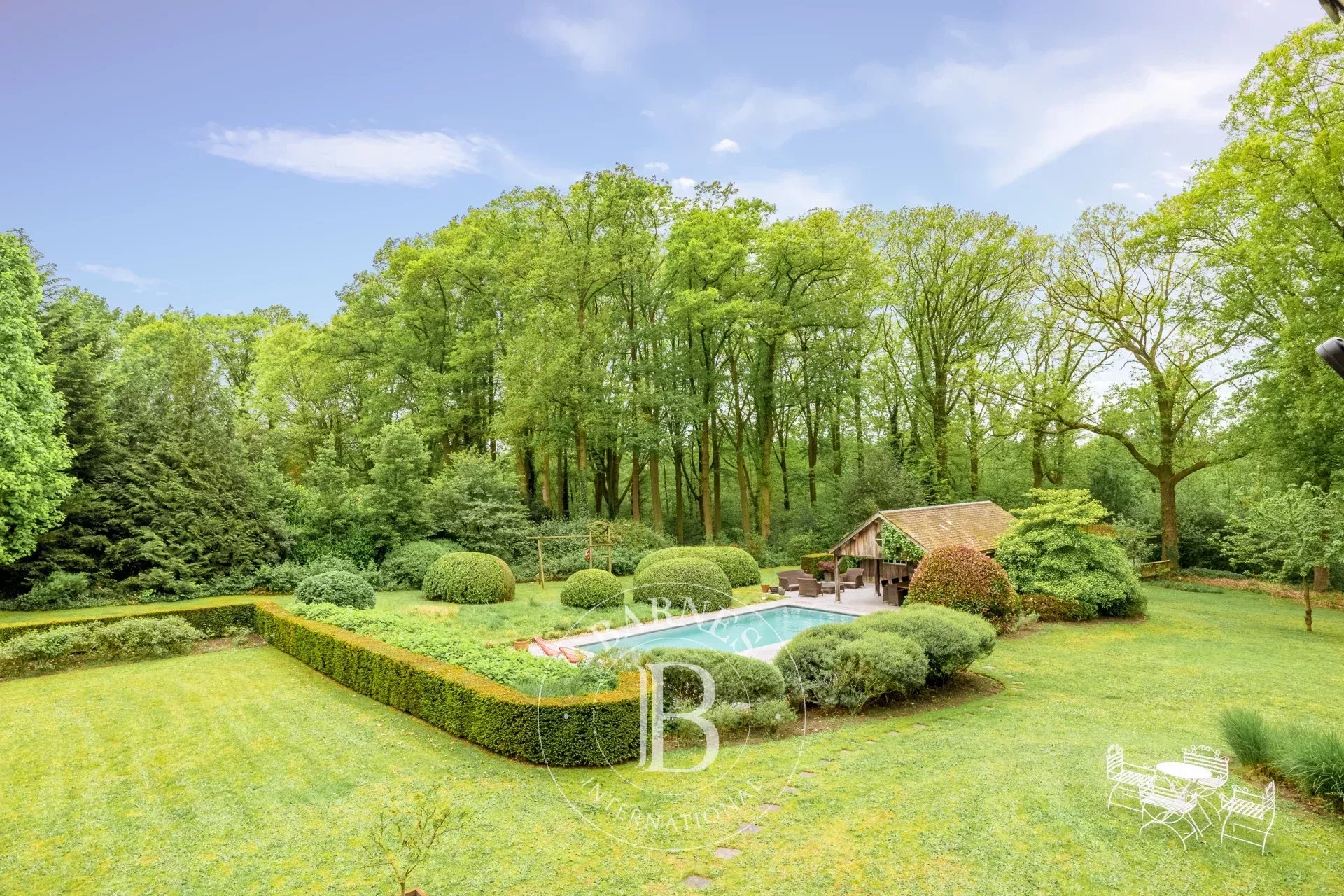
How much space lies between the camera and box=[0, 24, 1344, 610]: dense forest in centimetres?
1711

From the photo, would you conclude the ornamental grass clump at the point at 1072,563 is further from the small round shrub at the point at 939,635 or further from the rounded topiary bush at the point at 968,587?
the small round shrub at the point at 939,635

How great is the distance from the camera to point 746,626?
1652 centimetres

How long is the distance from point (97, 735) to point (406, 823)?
5.68 meters

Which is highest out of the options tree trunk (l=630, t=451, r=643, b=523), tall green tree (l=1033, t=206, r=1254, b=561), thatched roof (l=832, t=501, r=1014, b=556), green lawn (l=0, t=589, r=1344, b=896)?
tall green tree (l=1033, t=206, r=1254, b=561)

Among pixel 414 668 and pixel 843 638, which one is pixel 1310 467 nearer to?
pixel 843 638

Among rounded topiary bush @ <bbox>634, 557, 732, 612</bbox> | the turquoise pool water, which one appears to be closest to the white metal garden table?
the turquoise pool water

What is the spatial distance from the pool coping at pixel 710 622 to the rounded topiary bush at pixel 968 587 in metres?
1.58

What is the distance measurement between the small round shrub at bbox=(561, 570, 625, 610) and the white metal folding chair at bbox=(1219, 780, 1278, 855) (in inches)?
522

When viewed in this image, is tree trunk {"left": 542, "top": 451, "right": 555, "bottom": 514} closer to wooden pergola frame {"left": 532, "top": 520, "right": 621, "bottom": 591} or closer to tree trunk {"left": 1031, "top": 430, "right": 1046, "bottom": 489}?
wooden pergola frame {"left": 532, "top": 520, "right": 621, "bottom": 591}

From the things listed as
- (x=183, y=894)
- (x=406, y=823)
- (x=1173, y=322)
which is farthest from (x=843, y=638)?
(x=1173, y=322)

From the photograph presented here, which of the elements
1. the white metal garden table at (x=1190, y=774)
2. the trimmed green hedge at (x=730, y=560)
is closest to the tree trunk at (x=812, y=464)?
the trimmed green hedge at (x=730, y=560)

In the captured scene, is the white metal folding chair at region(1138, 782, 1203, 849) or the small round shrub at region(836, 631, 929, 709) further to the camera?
the small round shrub at region(836, 631, 929, 709)

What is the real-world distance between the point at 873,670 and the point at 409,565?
15.5m

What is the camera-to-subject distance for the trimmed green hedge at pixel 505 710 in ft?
24.1
